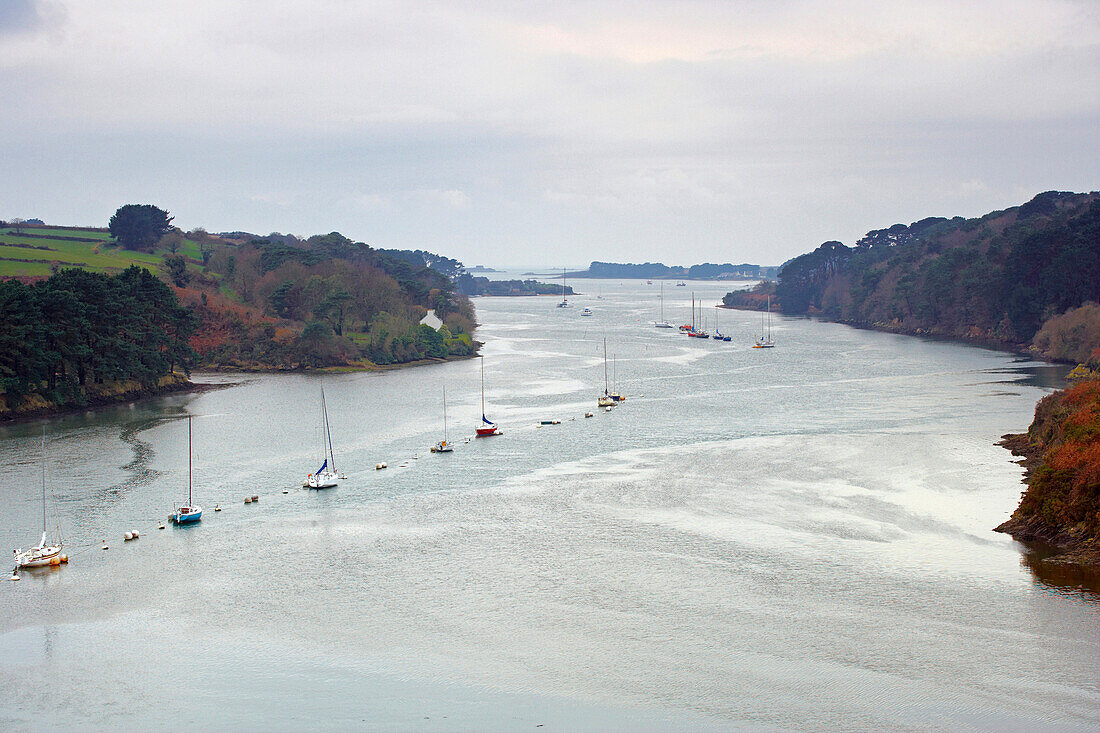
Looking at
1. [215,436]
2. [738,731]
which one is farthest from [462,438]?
[738,731]

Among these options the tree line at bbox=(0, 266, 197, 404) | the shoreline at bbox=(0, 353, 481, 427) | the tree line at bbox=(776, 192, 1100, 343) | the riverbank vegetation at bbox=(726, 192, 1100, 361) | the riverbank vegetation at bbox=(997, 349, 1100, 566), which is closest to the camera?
the riverbank vegetation at bbox=(997, 349, 1100, 566)

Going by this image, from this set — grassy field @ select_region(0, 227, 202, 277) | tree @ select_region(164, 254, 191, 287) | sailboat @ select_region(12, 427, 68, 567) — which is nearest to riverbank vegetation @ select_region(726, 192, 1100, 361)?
sailboat @ select_region(12, 427, 68, 567)

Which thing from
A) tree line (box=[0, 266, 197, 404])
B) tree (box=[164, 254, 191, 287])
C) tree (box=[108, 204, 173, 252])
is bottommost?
tree line (box=[0, 266, 197, 404])

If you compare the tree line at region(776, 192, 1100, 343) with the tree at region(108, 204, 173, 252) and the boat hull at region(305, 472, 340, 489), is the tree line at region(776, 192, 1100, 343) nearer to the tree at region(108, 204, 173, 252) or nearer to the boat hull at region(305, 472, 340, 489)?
the boat hull at region(305, 472, 340, 489)

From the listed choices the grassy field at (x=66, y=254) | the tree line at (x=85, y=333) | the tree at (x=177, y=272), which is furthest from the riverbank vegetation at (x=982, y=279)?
the grassy field at (x=66, y=254)

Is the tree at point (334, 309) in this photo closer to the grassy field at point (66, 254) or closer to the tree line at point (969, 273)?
the grassy field at point (66, 254)

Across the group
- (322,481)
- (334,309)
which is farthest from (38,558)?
(334,309)

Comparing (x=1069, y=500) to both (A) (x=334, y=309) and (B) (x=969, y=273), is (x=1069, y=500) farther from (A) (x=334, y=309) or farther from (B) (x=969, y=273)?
(B) (x=969, y=273)
